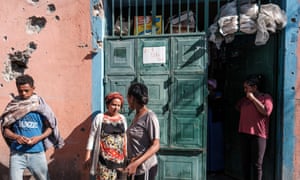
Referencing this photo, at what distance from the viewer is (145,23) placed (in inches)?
152

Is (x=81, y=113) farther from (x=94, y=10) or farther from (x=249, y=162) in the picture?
(x=249, y=162)

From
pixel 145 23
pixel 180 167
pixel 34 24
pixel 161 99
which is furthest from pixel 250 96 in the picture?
pixel 34 24

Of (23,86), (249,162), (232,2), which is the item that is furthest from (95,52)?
(249,162)

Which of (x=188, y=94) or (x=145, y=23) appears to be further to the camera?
(x=145, y=23)

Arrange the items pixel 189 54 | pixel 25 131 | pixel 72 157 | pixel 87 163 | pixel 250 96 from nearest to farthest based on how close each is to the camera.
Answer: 1. pixel 87 163
2. pixel 25 131
3. pixel 250 96
4. pixel 189 54
5. pixel 72 157

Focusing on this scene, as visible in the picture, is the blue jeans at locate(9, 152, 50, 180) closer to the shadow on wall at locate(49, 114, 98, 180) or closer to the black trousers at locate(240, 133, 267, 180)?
the shadow on wall at locate(49, 114, 98, 180)

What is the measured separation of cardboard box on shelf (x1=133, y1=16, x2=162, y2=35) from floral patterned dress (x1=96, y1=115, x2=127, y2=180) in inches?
61.2

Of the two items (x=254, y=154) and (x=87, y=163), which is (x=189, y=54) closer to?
(x=254, y=154)

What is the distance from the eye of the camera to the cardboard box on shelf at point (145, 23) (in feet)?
12.6

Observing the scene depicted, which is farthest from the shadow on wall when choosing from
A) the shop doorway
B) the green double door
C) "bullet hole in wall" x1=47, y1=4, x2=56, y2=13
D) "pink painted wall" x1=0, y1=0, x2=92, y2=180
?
the shop doorway

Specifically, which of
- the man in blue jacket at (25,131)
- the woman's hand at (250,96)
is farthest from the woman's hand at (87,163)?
the woman's hand at (250,96)

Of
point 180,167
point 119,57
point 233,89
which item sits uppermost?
point 119,57

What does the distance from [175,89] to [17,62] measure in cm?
224

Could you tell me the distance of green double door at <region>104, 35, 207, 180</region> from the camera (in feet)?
11.8
